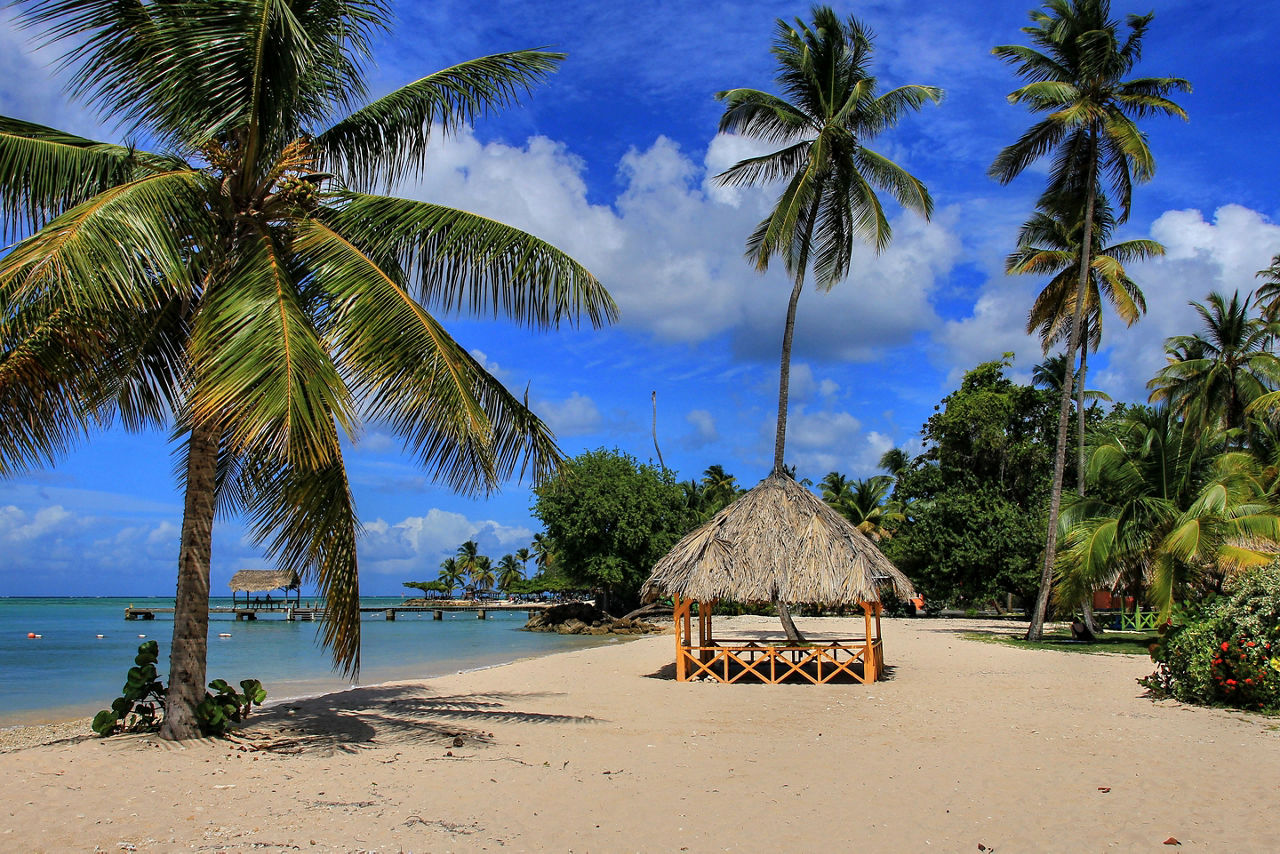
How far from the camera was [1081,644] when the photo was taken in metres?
21.4

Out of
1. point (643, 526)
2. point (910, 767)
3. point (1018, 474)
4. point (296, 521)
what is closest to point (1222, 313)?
point (1018, 474)

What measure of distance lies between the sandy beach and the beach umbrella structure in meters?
2.12

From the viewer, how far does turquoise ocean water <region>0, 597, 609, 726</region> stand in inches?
668

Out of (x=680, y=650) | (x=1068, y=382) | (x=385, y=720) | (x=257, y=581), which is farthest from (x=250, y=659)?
(x=257, y=581)

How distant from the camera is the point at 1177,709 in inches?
446

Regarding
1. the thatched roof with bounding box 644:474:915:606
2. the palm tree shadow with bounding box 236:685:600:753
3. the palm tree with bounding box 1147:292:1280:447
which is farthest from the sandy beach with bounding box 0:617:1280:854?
the palm tree with bounding box 1147:292:1280:447

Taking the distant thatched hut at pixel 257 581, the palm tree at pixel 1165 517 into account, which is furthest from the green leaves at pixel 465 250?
the distant thatched hut at pixel 257 581

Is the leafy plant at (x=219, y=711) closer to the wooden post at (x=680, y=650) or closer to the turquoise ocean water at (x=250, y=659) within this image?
the turquoise ocean water at (x=250, y=659)

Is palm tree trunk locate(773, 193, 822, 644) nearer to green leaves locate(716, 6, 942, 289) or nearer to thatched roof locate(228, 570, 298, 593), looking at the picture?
green leaves locate(716, 6, 942, 289)

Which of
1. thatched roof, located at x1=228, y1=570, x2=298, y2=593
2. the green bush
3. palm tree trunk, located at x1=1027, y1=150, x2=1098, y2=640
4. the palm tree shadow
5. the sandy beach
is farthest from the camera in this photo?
thatched roof, located at x1=228, y1=570, x2=298, y2=593

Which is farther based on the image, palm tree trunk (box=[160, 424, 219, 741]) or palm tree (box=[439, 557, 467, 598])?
palm tree (box=[439, 557, 467, 598])

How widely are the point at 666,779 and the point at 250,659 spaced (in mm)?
22286

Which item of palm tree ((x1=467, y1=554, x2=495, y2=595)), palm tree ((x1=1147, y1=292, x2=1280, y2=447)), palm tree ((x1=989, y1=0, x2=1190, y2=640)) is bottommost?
palm tree ((x1=467, y1=554, x2=495, y2=595))

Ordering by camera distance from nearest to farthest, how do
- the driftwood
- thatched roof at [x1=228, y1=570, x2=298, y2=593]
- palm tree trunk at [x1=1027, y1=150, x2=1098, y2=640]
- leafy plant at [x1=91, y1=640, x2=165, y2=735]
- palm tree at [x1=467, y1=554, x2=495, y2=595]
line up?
leafy plant at [x1=91, y1=640, x2=165, y2=735]
palm tree trunk at [x1=1027, y1=150, x2=1098, y2=640]
the driftwood
thatched roof at [x1=228, y1=570, x2=298, y2=593]
palm tree at [x1=467, y1=554, x2=495, y2=595]
